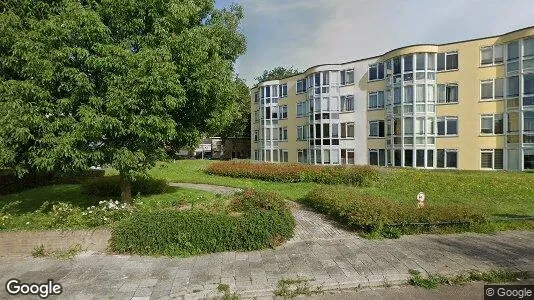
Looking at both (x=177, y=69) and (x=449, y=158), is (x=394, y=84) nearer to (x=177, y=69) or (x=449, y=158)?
(x=449, y=158)

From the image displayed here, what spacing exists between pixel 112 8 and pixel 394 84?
87.0 ft

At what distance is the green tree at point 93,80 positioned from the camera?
798 cm

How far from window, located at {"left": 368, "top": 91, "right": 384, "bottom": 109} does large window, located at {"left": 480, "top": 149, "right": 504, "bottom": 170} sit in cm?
951

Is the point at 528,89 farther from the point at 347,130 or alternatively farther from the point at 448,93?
the point at 347,130

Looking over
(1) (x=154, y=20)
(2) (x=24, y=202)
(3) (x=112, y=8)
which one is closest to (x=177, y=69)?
(1) (x=154, y=20)

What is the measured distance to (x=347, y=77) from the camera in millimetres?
34875

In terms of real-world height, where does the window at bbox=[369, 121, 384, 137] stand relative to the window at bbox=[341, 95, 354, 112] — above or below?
below

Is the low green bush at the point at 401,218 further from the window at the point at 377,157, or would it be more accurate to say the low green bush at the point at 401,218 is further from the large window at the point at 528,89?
the window at the point at 377,157

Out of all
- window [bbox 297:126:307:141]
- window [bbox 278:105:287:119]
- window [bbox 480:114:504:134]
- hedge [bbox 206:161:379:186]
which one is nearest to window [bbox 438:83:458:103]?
window [bbox 480:114:504:134]

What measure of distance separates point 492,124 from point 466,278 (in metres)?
25.0

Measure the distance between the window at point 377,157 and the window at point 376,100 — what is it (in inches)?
168

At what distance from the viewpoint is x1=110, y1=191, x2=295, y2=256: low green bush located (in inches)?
299

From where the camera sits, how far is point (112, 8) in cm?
884

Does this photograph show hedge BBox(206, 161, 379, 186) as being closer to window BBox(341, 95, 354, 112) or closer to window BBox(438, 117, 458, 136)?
window BBox(438, 117, 458, 136)
